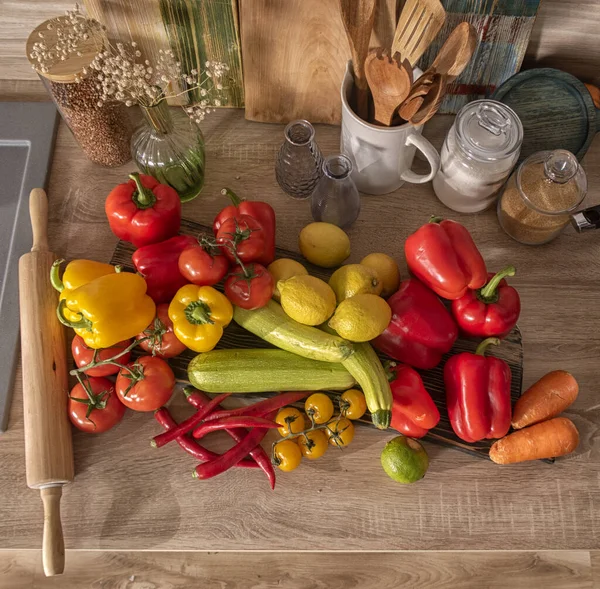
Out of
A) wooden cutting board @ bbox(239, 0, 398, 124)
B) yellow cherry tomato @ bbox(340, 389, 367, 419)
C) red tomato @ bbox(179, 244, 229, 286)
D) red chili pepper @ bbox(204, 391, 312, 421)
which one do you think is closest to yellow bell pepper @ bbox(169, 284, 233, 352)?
red tomato @ bbox(179, 244, 229, 286)

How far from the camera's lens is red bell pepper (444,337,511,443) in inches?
37.3

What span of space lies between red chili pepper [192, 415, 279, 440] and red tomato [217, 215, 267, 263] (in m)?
0.26

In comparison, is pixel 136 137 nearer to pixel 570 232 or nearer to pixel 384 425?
pixel 384 425

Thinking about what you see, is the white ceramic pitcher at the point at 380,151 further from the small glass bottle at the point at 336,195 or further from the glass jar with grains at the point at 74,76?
the glass jar with grains at the point at 74,76

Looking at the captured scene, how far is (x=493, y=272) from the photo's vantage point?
3.56ft

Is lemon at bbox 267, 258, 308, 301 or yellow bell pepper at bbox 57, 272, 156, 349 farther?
lemon at bbox 267, 258, 308, 301

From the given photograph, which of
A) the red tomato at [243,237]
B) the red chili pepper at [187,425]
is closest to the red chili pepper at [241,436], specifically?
the red chili pepper at [187,425]

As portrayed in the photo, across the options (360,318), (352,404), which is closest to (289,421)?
(352,404)

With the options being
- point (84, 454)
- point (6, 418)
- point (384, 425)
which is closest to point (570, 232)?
point (384, 425)

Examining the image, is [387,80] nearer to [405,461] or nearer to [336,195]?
[336,195]

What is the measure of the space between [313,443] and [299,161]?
49 centimetres

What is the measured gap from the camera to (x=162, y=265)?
978 mm

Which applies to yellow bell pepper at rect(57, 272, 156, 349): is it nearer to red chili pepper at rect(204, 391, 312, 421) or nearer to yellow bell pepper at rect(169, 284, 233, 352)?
yellow bell pepper at rect(169, 284, 233, 352)

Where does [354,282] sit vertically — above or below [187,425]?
above
